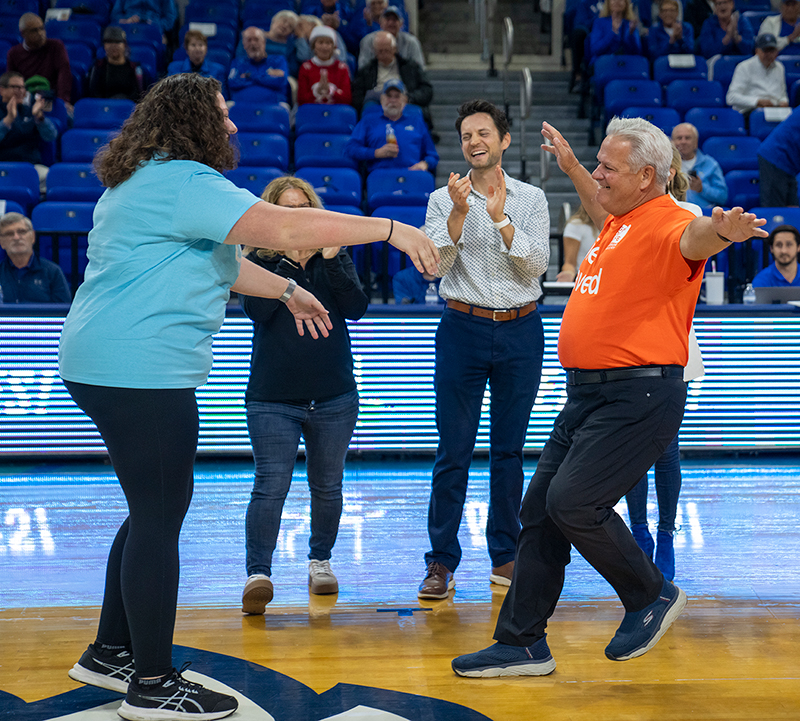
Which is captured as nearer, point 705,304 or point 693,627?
point 693,627

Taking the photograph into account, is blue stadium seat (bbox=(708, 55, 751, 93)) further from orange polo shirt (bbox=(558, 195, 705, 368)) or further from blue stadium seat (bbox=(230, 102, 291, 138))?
orange polo shirt (bbox=(558, 195, 705, 368))

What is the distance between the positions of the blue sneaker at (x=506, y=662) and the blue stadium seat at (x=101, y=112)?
259 inches

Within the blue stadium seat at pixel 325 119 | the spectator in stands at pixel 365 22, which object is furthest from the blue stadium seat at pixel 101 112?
the spectator in stands at pixel 365 22

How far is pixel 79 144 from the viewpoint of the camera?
24.4 feet

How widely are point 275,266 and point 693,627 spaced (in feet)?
6.14

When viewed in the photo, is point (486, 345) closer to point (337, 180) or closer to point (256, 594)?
point (256, 594)

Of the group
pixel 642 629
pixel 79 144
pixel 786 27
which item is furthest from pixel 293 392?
pixel 786 27

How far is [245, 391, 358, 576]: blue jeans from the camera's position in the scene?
121 inches

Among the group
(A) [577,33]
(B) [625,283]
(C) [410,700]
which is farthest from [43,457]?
(A) [577,33]

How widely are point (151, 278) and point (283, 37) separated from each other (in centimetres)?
730

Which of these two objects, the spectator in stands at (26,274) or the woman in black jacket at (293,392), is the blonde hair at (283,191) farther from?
the spectator in stands at (26,274)

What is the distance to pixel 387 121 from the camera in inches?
297

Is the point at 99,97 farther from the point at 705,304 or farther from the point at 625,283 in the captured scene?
the point at 625,283

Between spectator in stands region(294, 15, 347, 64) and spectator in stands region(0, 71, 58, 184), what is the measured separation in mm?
2590
